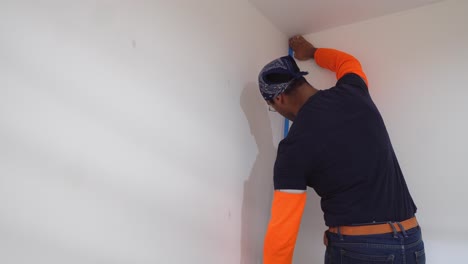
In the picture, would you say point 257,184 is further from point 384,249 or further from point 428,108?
point 428,108

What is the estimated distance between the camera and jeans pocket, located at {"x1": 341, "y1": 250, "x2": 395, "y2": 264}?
104 cm

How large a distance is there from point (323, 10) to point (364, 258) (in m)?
1.15

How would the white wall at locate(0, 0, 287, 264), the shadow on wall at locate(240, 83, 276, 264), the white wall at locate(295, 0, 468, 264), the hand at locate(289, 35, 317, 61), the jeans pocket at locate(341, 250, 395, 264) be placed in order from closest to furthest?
the white wall at locate(0, 0, 287, 264), the jeans pocket at locate(341, 250, 395, 264), the white wall at locate(295, 0, 468, 264), the shadow on wall at locate(240, 83, 276, 264), the hand at locate(289, 35, 317, 61)

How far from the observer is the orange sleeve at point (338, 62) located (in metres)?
1.43

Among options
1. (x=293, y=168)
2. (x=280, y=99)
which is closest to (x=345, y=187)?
(x=293, y=168)

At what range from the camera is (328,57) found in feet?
5.17

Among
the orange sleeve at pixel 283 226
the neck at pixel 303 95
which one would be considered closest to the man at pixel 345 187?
the orange sleeve at pixel 283 226

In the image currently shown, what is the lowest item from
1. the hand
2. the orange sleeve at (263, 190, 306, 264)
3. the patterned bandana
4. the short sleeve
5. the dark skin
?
the orange sleeve at (263, 190, 306, 264)

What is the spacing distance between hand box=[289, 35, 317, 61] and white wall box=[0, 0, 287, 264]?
1.44ft

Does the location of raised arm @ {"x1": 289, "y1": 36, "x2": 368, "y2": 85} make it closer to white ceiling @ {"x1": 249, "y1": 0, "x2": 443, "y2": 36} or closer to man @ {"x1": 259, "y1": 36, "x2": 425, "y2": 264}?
white ceiling @ {"x1": 249, "y1": 0, "x2": 443, "y2": 36}

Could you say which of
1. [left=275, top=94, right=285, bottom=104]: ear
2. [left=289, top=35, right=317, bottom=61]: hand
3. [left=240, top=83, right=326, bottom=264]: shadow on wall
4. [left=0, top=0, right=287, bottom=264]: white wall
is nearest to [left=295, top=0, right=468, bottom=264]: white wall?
[left=240, top=83, right=326, bottom=264]: shadow on wall

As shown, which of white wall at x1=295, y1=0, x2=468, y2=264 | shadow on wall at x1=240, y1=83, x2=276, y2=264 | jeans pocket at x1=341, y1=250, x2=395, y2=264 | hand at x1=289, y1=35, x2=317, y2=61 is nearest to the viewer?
jeans pocket at x1=341, y1=250, x2=395, y2=264

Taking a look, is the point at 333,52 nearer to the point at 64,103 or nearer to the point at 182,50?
the point at 182,50

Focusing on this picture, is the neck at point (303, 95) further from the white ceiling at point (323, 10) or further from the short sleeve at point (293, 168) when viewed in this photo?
the white ceiling at point (323, 10)
